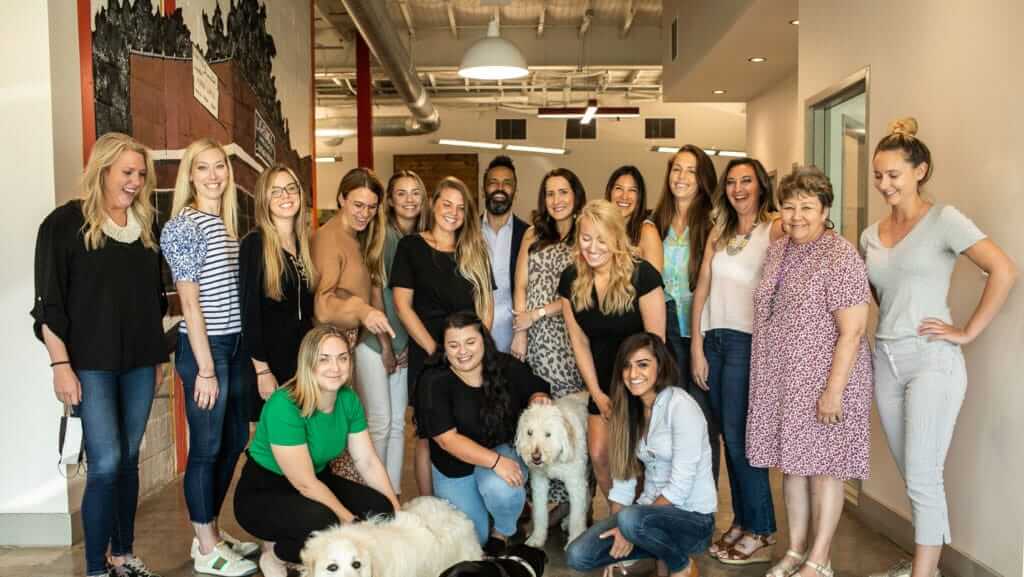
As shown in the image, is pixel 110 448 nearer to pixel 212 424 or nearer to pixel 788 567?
pixel 212 424

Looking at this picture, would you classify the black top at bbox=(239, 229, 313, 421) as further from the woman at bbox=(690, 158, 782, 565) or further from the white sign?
the white sign

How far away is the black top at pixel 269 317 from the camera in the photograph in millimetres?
3223

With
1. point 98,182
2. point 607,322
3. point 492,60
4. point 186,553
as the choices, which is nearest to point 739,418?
point 607,322

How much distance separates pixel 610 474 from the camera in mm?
3420

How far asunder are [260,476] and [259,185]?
1080mm

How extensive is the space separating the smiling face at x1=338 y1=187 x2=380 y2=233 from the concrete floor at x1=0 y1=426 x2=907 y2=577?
1.51 meters

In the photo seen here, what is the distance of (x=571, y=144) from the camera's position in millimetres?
18141

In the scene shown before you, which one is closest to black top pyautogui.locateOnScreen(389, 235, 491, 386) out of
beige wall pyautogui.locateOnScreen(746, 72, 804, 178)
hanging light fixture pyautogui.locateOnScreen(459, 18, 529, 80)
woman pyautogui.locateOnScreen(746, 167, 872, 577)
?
woman pyautogui.locateOnScreen(746, 167, 872, 577)

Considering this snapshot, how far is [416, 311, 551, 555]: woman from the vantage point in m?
3.33

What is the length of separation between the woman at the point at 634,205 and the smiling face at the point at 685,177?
0.17 meters

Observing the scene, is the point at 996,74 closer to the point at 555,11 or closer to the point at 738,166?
the point at 738,166

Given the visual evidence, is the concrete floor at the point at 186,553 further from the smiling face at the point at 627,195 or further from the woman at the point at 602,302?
the smiling face at the point at 627,195

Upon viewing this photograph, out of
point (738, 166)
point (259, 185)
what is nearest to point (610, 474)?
point (738, 166)

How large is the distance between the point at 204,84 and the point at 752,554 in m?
3.97
